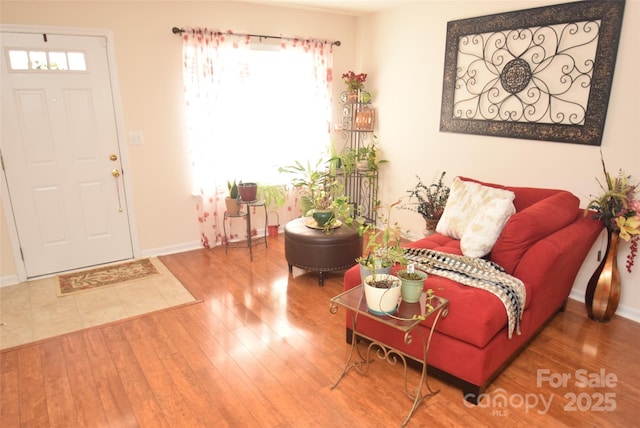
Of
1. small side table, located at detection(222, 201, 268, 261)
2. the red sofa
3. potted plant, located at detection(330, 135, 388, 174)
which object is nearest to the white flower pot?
the red sofa

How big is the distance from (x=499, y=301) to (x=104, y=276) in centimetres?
339

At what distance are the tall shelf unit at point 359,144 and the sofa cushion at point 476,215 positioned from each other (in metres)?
1.90

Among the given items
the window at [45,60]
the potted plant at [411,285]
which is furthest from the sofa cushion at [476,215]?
the window at [45,60]

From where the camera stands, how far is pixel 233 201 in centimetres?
429

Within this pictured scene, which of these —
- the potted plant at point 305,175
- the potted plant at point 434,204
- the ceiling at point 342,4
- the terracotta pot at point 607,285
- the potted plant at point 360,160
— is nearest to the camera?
the terracotta pot at point 607,285

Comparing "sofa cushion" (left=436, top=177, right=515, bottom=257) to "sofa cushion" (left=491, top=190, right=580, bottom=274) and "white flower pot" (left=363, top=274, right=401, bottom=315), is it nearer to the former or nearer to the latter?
"sofa cushion" (left=491, top=190, right=580, bottom=274)

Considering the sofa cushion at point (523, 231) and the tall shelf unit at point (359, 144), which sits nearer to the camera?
A: the sofa cushion at point (523, 231)

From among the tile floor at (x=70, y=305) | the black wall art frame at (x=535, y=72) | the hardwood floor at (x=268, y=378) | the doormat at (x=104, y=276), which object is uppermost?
the black wall art frame at (x=535, y=72)

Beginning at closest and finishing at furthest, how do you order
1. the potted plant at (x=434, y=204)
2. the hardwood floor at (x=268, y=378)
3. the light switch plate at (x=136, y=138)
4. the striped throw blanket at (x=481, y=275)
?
the hardwood floor at (x=268, y=378)
the striped throw blanket at (x=481, y=275)
the potted plant at (x=434, y=204)
the light switch plate at (x=136, y=138)

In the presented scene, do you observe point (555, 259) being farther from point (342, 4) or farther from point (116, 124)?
point (116, 124)

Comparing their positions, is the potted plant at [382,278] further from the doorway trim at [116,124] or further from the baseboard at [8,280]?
the baseboard at [8,280]

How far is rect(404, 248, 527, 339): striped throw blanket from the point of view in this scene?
2.25 metres

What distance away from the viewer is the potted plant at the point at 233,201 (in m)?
4.30

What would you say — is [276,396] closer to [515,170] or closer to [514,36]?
[515,170]
